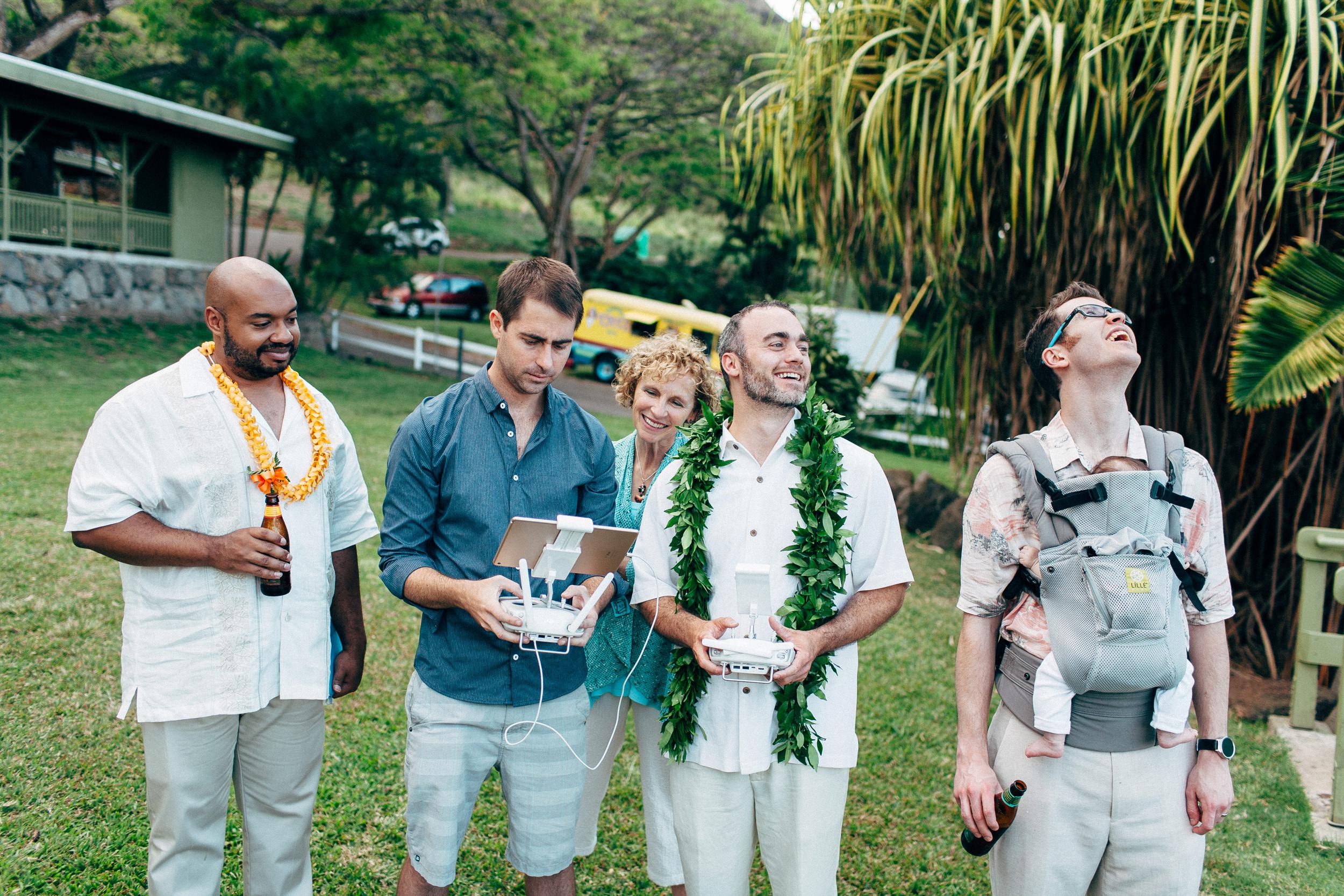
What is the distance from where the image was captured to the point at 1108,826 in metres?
2.36

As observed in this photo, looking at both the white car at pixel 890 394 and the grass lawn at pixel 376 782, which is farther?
the white car at pixel 890 394

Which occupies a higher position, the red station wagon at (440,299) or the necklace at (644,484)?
the necklace at (644,484)

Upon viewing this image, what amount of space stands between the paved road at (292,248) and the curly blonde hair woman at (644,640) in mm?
21186

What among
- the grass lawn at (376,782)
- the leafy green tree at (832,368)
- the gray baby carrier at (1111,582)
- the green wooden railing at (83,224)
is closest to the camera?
the gray baby carrier at (1111,582)

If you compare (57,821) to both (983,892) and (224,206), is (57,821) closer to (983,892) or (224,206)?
(983,892)

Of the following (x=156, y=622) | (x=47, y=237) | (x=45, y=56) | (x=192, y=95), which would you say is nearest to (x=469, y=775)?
(x=156, y=622)

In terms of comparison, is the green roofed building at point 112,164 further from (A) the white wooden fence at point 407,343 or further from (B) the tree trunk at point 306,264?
(A) the white wooden fence at point 407,343

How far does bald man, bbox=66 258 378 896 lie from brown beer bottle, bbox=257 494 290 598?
3 centimetres

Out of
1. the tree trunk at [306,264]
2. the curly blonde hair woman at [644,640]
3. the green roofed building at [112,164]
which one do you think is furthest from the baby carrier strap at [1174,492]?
the tree trunk at [306,264]

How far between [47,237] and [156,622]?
644 inches

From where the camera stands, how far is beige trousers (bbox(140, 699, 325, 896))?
2541 mm

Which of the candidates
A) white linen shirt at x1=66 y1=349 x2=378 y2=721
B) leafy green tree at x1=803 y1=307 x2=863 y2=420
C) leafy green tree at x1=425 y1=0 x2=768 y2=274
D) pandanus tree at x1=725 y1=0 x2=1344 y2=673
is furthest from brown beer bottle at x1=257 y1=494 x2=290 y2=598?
leafy green tree at x1=425 y1=0 x2=768 y2=274

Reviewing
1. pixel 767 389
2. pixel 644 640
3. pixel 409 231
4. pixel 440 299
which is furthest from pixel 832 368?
pixel 440 299

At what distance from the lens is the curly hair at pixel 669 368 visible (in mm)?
3564
